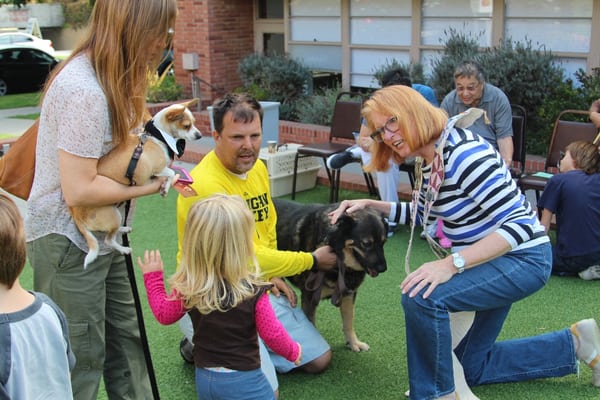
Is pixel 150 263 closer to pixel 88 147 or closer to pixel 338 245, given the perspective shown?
pixel 88 147

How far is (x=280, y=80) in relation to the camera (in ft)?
39.9

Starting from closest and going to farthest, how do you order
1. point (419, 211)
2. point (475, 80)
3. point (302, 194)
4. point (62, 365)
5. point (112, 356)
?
point (62, 365) < point (112, 356) < point (419, 211) < point (475, 80) < point (302, 194)

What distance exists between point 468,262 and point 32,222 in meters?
1.93

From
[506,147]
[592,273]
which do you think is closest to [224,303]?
[592,273]

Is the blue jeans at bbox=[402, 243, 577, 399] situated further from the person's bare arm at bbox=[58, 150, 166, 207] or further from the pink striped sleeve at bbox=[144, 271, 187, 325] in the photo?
the person's bare arm at bbox=[58, 150, 166, 207]

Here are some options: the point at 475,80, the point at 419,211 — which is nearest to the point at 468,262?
the point at 419,211

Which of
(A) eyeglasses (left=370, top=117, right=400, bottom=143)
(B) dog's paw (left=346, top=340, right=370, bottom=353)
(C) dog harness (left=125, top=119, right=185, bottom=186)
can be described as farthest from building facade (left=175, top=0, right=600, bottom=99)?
(C) dog harness (left=125, top=119, right=185, bottom=186)

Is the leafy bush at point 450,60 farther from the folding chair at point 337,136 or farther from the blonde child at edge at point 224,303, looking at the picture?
the blonde child at edge at point 224,303

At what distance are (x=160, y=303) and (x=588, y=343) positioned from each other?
7.65 feet

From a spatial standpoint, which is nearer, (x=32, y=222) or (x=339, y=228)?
(x=32, y=222)

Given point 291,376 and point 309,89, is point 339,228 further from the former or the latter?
point 309,89

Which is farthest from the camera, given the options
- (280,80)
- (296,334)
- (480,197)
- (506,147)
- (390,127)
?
(280,80)

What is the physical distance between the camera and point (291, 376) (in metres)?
4.19

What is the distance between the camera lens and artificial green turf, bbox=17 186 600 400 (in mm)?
3934
